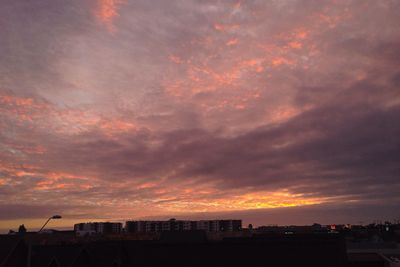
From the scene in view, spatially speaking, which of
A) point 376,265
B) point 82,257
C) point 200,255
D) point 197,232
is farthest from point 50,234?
point 376,265

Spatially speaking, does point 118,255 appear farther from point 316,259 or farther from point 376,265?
point 376,265

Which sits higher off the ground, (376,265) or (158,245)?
(158,245)

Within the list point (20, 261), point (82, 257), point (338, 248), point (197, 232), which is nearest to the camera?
point (338, 248)

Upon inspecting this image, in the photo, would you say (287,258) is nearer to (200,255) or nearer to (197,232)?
(200,255)

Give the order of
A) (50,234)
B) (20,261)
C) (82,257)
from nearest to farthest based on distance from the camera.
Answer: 1. (20,261)
2. (82,257)
3. (50,234)

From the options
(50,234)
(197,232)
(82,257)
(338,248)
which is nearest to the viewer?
(338,248)

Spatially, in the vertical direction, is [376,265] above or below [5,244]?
below

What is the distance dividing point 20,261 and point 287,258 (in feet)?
116

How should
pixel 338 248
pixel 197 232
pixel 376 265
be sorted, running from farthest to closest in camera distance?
1. pixel 197 232
2. pixel 376 265
3. pixel 338 248

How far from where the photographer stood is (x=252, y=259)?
49656mm

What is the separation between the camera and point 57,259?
51.7m

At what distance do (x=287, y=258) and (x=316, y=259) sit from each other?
3646mm

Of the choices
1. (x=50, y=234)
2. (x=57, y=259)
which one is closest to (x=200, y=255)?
(x=57, y=259)

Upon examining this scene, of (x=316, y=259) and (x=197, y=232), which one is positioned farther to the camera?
(x=197, y=232)
